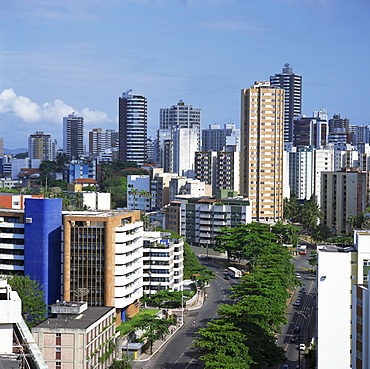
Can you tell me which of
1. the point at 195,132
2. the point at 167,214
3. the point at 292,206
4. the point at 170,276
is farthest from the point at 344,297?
the point at 195,132

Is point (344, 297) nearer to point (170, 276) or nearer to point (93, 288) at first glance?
point (93, 288)

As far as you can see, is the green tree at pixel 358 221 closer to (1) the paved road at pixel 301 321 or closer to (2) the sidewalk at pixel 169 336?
(1) the paved road at pixel 301 321

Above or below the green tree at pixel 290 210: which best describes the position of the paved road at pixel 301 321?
below

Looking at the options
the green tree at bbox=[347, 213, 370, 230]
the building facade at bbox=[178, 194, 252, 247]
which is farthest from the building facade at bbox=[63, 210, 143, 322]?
the green tree at bbox=[347, 213, 370, 230]

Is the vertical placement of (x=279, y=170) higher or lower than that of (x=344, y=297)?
higher

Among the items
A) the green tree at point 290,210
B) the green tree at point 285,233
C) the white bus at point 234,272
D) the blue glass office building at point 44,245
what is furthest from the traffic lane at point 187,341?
the green tree at point 290,210

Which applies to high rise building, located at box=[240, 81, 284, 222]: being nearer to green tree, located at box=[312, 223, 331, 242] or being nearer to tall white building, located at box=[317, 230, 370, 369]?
green tree, located at box=[312, 223, 331, 242]
